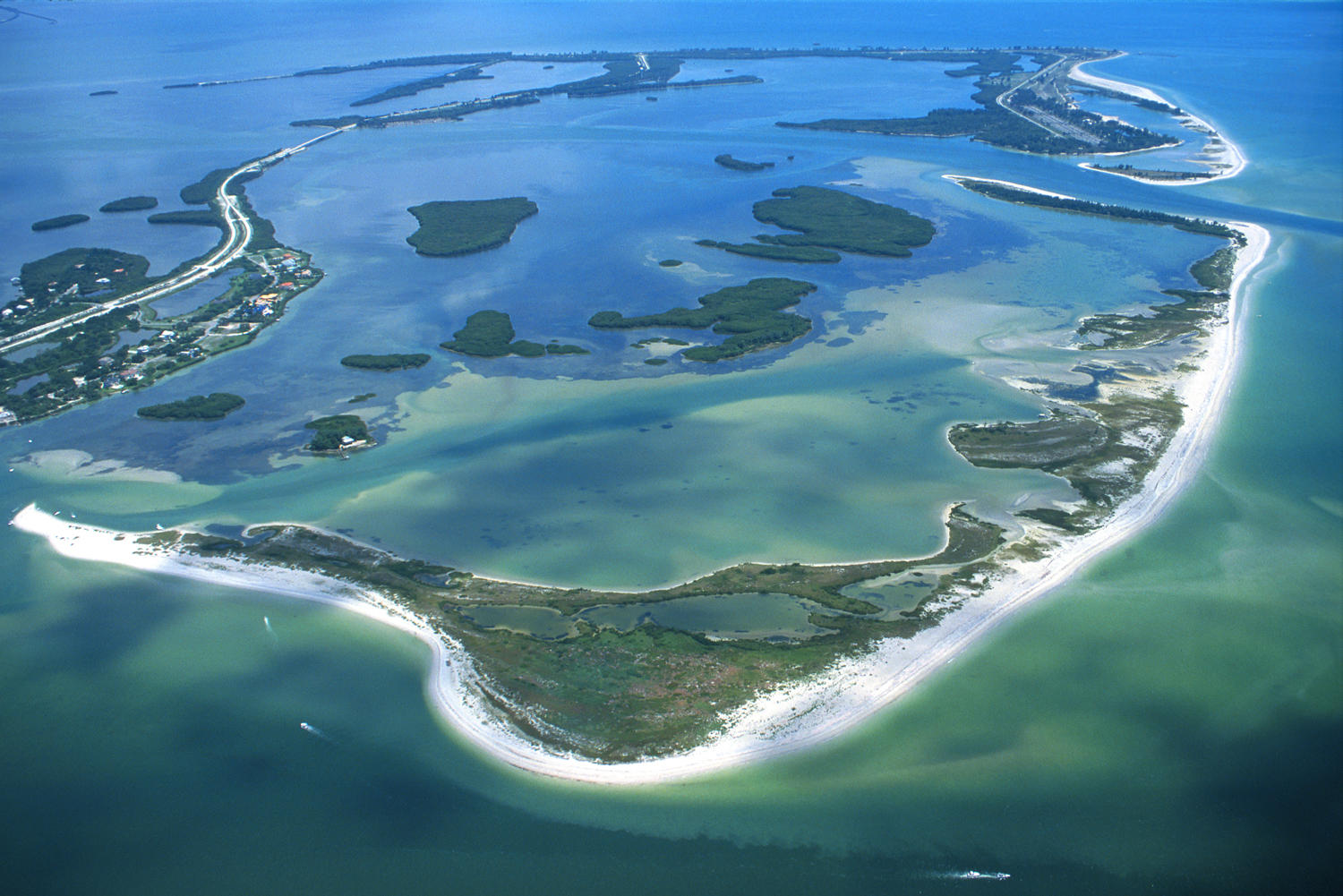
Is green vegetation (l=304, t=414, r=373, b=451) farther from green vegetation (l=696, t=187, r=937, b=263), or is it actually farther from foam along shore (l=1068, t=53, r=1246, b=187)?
foam along shore (l=1068, t=53, r=1246, b=187)

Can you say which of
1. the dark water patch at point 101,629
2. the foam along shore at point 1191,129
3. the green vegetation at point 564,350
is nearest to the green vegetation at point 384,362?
the green vegetation at point 564,350

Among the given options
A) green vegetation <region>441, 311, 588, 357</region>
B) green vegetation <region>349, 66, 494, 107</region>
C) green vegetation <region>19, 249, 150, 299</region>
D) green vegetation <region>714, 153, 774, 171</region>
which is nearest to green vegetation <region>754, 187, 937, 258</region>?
green vegetation <region>714, 153, 774, 171</region>

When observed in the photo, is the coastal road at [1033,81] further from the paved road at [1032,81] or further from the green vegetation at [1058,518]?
the green vegetation at [1058,518]

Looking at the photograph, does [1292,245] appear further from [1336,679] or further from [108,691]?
[108,691]

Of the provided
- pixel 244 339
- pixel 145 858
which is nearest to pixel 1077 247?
pixel 244 339

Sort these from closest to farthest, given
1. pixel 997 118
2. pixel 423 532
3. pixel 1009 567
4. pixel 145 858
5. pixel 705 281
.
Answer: pixel 145 858, pixel 1009 567, pixel 423 532, pixel 705 281, pixel 997 118

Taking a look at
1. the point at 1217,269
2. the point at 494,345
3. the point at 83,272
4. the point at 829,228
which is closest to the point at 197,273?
Result: the point at 83,272

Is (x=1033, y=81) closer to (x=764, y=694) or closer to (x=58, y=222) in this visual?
(x=58, y=222)
